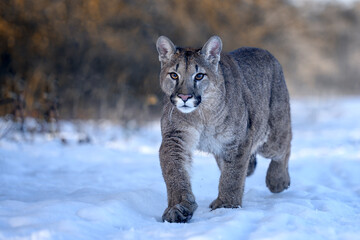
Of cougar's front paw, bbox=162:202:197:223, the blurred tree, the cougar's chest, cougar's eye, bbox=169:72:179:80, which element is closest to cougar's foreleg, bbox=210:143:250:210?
the cougar's chest

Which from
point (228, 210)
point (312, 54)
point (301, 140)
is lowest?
point (228, 210)

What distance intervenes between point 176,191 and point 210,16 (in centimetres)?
1490

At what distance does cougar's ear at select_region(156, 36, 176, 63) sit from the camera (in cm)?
512

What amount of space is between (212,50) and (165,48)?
516mm

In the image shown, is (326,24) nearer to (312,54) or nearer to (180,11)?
(312,54)

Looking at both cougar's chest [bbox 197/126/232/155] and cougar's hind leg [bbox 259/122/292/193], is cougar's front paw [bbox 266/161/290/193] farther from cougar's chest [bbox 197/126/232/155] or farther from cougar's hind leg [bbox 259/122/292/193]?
cougar's chest [bbox 197/126/232/155]

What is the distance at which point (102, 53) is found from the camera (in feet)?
40.2

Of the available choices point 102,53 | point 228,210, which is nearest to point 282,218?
point 228,210

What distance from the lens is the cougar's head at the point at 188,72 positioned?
15.1 ft

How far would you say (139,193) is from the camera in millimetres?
4754

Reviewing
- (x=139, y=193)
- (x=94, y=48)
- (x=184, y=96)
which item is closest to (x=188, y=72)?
(x=184, y=96)

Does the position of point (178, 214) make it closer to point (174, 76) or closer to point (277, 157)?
point (174, 76)

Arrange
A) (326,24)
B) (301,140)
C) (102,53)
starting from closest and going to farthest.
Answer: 1. (301,140)
2. (102,53)
3. (326,24)

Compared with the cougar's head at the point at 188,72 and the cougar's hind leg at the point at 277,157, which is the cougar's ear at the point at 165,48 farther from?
the cougar's hind leg at the point at 277,157
